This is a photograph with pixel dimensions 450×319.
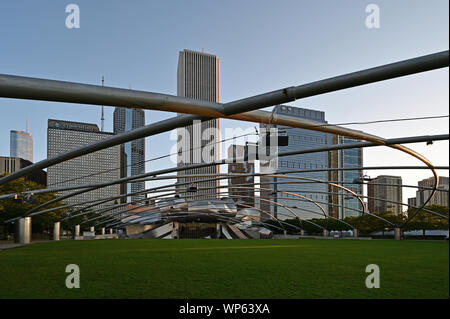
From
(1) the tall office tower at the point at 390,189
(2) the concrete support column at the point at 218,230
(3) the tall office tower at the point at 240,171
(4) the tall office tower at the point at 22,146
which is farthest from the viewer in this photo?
(4) the tall office tower at the point at 22,146

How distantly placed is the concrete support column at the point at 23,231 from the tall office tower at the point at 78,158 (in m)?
18.2

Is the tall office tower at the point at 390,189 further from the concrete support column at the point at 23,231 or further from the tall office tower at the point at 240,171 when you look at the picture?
the concrete support column at the point at 23,231

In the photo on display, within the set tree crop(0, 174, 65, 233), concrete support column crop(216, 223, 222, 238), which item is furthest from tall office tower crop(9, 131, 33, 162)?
tree crop(0, 174, 65, 233)

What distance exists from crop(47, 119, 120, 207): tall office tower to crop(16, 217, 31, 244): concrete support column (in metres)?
18.2

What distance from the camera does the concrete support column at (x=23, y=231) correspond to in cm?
3850

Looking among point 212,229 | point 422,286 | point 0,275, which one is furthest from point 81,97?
point 212,229

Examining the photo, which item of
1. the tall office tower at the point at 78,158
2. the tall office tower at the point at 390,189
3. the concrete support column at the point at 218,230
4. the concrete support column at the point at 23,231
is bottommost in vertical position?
the concrete support column at the point at 218,230

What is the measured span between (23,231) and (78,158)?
98.5 m

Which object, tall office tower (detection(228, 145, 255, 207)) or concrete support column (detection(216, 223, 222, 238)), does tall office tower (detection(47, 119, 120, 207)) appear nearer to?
tall office tower (detection(228, 145, 255, 207))

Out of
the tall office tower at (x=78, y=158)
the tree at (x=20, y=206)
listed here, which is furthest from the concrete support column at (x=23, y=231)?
the tall office tower at (x=78, y=158)

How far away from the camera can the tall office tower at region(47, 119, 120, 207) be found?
94.9 metres

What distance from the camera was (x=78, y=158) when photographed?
13238 cm

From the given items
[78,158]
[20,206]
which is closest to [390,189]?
[20,206]
